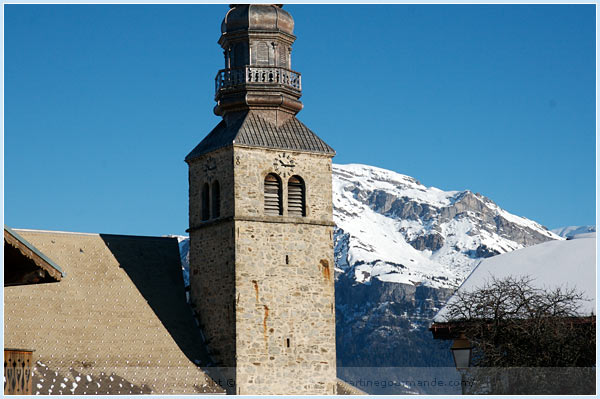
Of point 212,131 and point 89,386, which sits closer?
point 89,386

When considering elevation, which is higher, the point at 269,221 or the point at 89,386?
the point at 269,221

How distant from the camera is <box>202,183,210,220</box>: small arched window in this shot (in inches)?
1779

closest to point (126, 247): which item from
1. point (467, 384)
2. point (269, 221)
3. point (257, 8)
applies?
point (269, 221)

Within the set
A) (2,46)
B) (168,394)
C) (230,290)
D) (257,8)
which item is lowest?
(168,394)

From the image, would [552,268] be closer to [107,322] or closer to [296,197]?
[296,197]

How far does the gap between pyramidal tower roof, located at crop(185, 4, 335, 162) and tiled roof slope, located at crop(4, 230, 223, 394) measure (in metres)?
4.32

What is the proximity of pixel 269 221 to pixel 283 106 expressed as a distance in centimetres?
436

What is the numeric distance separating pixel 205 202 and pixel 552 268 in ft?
46.0

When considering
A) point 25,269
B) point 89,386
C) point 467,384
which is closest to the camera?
point 25,269

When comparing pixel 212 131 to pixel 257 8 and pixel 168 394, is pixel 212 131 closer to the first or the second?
pixel 257 8

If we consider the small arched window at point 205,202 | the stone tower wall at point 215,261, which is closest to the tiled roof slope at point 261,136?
the stone tower wall at point 215,261

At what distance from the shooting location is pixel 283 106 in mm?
45562

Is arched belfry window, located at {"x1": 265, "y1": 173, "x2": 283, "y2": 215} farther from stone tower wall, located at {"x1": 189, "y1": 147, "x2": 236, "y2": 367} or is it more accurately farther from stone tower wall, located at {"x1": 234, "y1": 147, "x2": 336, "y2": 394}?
stone tower wall, located at {"x1": 189, "y1": 147, "x2": 236, "y2": 367}

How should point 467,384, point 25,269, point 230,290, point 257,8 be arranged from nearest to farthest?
1. point 25,269
2. point 467,384
3. point 230,290
4. point 257,8
